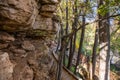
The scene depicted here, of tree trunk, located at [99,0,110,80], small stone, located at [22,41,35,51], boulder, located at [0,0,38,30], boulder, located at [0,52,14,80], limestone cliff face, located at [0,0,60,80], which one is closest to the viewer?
boulder, located at [0,0,38,30]

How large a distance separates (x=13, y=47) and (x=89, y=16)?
4.90 m

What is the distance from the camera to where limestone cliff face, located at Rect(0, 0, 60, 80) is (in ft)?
18.3

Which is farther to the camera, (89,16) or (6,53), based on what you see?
(89,16)

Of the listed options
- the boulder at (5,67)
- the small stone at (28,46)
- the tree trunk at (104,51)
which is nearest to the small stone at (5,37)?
the boulder at (5,67)

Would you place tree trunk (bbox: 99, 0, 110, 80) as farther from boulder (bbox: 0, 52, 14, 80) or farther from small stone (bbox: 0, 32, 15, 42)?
small stone (bbox: 0, 32, 15, 42)

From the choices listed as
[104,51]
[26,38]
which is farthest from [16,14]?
[104,51]

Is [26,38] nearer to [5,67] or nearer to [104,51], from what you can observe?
[5,67]

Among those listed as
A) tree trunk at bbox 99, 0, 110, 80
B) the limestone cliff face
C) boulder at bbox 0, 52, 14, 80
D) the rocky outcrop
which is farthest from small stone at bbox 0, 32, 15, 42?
tree trunk at bbox 99, 0, 110, 80

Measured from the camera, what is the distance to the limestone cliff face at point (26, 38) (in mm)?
5571

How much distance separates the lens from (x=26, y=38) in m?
7.82

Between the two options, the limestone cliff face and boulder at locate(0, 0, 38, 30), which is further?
the limestone cliff face

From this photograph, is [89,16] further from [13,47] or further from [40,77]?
[13,47]

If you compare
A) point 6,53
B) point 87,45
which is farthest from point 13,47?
point 87,45

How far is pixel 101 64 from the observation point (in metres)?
9.71
